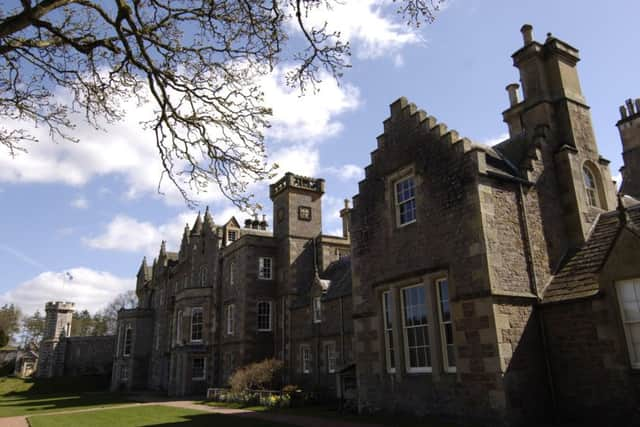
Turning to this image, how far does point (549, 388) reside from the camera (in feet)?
43.3

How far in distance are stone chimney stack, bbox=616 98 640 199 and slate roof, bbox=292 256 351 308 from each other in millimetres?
15073

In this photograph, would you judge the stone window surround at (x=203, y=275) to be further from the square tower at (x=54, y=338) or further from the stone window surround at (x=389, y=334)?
the square tower at (x=54, y=338)

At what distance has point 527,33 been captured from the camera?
1802 centimetres

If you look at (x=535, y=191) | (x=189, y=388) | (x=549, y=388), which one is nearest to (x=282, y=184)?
(x=189, y=388)

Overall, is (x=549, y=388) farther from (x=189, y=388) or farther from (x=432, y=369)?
(x=189, y=388)

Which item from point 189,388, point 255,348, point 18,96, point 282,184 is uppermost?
point 282,184

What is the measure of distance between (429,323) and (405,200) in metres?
4.41

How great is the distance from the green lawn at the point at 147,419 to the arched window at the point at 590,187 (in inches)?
520

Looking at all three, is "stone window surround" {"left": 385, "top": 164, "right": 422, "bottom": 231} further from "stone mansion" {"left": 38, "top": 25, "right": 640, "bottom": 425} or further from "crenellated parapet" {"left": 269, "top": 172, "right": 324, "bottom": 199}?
"crenellated parapet" {"left": 269, "top": 172, "right": 324, "bottom": 199}

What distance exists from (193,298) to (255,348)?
8358 millimetres

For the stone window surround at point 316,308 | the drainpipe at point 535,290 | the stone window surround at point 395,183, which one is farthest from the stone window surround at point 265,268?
the drainpipe at point 535,290

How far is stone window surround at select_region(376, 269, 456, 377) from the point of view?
14.2 meters

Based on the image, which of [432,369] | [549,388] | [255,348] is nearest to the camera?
[549,388]

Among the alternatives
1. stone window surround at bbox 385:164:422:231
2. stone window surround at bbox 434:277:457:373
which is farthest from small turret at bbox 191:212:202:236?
stone window surround at bbox 434:277:457:373
